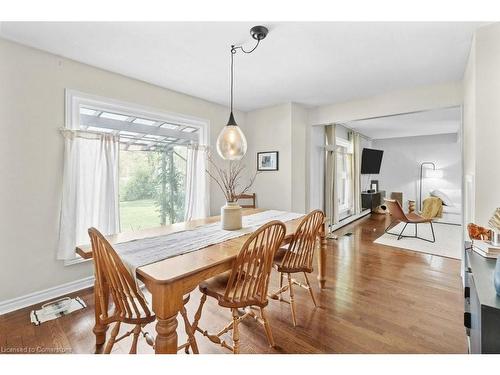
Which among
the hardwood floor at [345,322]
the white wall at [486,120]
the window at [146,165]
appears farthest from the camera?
the window at [146,165]

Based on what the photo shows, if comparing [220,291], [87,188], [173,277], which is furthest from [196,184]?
[173,277]

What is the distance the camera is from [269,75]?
9.14 ft

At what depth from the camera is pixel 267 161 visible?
4086 mm

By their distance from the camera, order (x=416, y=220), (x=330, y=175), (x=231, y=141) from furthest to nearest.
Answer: (x=330, y=175) → (x=416, y=220) → (x=231, y=141)

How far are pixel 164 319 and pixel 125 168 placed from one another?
2.31m

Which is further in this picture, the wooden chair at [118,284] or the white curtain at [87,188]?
the white curtain at [87,188]

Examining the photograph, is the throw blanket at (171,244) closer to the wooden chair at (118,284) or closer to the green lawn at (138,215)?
the wooden chair at (118,284)

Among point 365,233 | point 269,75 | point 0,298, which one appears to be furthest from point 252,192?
point 0,298

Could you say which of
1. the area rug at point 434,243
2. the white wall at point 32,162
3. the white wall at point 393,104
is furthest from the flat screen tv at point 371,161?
the white wall at point 32,162

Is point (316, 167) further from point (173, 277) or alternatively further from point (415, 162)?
point (415, 162)

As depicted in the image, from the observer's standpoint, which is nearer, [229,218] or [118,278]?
[118,278]

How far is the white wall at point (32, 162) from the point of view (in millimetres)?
2062

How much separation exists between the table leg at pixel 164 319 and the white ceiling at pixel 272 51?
73.9 inches
